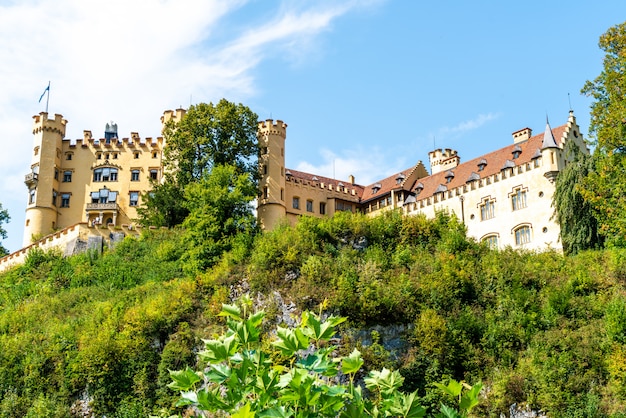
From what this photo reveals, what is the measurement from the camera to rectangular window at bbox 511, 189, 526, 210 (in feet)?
164

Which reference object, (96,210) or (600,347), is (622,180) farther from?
(96,210)

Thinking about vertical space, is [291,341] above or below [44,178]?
below

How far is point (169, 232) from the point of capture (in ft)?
176

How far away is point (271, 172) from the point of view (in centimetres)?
6003

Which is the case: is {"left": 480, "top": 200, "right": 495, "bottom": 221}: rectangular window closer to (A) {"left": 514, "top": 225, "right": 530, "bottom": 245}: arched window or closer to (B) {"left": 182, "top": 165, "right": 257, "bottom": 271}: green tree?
(A) {"left": 514, "top": 225, "right": 530, "bottom": 245}: arched window

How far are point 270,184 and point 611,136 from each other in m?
30.2

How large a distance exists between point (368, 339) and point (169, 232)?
23.3 metres

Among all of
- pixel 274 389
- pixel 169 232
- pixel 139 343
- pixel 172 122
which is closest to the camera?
pixel 274 389

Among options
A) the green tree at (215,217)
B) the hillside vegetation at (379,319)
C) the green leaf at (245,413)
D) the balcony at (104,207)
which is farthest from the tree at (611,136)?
the balcony at (104,207)

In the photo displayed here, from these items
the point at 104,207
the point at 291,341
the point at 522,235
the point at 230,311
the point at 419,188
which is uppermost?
the point at 419,188

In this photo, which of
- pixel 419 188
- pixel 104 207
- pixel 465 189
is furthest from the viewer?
pixel 419 188

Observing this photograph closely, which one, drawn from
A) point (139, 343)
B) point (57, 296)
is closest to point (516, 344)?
point (139, 343)

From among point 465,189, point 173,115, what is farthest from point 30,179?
point 465,189

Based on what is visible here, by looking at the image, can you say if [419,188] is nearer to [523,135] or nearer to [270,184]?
[523,135]
